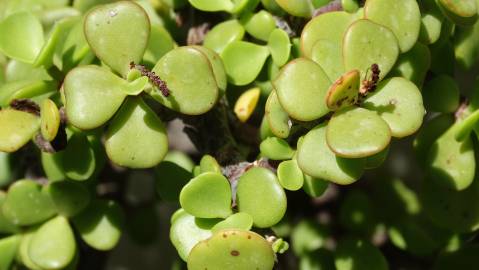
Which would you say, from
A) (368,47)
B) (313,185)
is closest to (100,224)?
(313,185)

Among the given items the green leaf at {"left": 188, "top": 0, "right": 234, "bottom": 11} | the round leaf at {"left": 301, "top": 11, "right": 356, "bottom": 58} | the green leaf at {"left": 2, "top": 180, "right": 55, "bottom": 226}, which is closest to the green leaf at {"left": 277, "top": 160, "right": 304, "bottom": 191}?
the round leaf at {"left": 301, "top": 11, "right": 356, "bottom": 58}

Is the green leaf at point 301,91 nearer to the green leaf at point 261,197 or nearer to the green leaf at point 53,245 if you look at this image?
the green leaf at point 261,197

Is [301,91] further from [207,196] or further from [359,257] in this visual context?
[359,257]

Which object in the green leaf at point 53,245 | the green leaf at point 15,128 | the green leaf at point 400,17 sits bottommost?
the green leaf at point 53,245

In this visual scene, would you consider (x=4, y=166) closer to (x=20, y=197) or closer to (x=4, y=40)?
(x=20, y=197)

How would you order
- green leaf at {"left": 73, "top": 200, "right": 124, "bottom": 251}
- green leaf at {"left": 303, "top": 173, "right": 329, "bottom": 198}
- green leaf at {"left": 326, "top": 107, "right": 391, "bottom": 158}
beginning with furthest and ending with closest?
green leaf at {"left": 73, "top": 200, "right": 124, "bottom": 251}
green leaf at {"left": 303, "top": 173, "right": 329, "bottom": 198}
green leaf at {"left": 326, "top": 107, "right": 391, "bottom": 158}

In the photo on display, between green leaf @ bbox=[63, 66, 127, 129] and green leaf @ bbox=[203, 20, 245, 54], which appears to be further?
green leaf @ bbox=[203, 20, 245, 54]

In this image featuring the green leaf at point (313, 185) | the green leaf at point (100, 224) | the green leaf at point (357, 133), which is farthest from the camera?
the green leaf at point (100, 224)

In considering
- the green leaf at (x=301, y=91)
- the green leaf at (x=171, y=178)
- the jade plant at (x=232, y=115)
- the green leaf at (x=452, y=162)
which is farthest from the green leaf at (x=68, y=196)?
the green leaf at (x=452, y=162)

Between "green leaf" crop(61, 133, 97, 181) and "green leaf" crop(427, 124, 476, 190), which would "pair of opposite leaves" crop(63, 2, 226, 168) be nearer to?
"green leaf" crop(61, 133, 97, 181)

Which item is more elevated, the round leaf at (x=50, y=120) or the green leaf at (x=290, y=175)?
the round leaf at (x=50, y=120)
